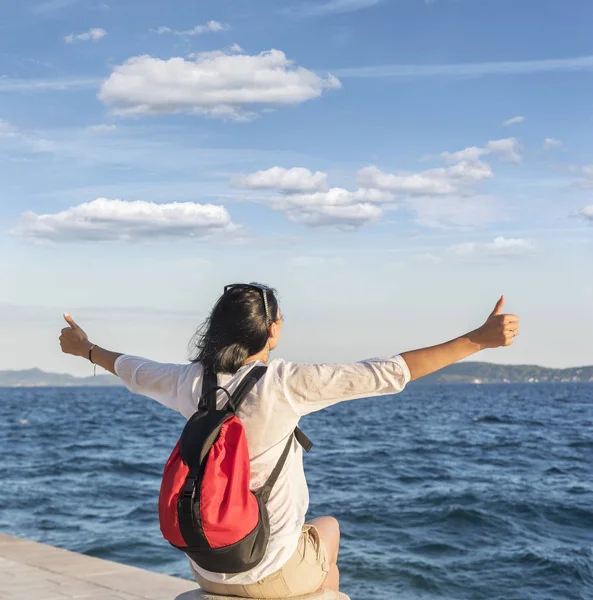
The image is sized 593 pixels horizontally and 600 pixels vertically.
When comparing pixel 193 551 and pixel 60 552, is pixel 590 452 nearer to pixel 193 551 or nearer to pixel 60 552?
pixel 60 552

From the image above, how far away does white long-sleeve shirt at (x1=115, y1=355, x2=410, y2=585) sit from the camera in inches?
A: 110

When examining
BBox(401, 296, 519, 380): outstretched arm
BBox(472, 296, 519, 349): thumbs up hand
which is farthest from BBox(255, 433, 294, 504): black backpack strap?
BBox(472, 296, 519, 349): thumbs up hand

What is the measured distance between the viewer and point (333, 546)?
129 inches

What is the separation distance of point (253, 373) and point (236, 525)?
19.3 inches

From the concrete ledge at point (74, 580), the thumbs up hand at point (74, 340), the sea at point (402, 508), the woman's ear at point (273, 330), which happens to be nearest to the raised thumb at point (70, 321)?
the thumbs up hand at point (74, 340)

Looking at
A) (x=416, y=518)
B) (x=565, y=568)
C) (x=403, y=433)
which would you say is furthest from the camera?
(x=403, y=433)

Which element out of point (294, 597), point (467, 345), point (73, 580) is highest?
point (467, 345)

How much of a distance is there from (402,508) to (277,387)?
13.1 metres

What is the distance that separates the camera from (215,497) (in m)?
2.75

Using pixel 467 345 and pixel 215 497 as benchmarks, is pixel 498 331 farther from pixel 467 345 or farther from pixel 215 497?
pixel 215 497

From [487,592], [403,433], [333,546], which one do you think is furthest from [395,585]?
[403,433]

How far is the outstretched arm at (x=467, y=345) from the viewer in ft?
9.20

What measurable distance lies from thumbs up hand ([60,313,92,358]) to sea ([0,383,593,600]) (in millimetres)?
6845

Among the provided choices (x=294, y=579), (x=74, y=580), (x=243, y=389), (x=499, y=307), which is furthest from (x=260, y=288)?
(x=74, y=580)
